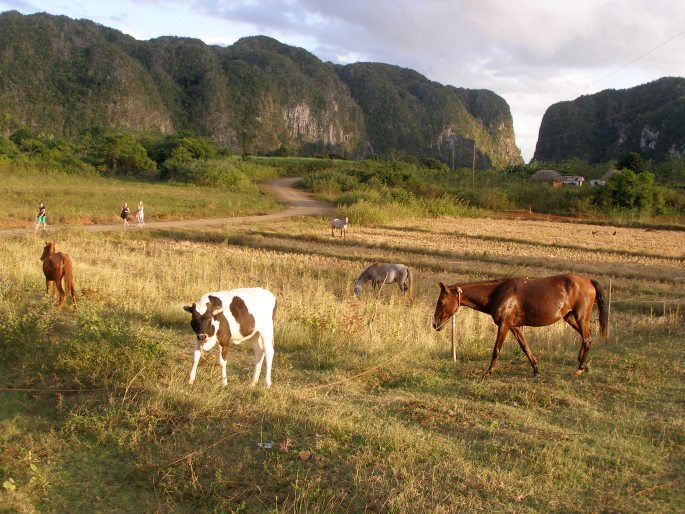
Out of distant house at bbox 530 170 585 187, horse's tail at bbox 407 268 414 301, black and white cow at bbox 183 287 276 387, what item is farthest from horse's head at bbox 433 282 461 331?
distant house at bbox 530 170 585 187

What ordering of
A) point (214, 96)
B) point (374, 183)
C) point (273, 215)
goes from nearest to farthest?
1. point (273, 215)
2. point (374, 183)
3. point (214, 96)

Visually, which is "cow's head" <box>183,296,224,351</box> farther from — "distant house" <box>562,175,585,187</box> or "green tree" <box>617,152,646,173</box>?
"green tree" <box>617,152,646,173</box>

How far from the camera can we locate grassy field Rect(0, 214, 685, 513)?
497 cm

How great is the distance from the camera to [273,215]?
131 feet

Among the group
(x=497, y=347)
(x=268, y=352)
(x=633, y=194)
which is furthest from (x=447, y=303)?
(x=633, y=194)

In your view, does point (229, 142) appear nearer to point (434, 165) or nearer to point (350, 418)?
point (434, 165)

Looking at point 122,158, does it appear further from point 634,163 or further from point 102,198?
point 634,163

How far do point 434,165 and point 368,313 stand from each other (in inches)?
3392

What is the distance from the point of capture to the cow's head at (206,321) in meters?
6.75

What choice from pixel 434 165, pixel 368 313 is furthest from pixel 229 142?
pixel 368 313

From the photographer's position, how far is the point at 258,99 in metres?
148

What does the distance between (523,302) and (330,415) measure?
354cm

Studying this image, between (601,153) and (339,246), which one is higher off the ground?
(601,153)

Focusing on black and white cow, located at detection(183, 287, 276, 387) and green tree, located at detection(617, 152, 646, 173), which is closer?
black and white cow, located at detection(183, 287, 276, 387)
